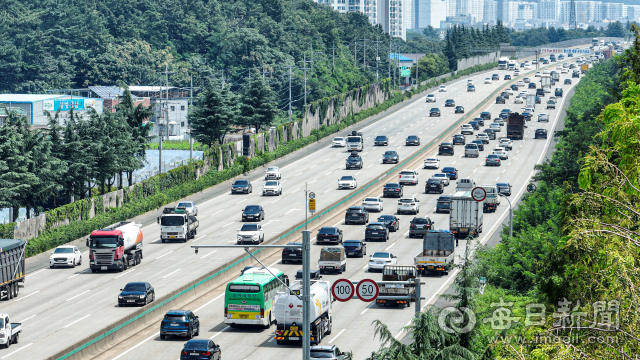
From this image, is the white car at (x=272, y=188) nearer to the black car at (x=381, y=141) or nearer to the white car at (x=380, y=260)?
the white car at (x=380, y=260)

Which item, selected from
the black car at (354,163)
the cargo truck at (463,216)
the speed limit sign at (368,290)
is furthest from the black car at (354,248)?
the black car at (354,163)

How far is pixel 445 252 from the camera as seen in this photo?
208 feet

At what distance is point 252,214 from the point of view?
8156 cm

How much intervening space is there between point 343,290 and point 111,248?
26490 millimetres

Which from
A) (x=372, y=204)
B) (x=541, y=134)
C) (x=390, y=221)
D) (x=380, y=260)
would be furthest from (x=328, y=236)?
(x=541, y=134)

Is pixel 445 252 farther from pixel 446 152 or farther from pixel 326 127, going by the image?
pixel 326 127

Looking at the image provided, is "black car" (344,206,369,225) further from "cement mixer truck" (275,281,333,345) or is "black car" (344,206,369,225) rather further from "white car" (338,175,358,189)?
"cement mixer truck" (275,281,333,345)

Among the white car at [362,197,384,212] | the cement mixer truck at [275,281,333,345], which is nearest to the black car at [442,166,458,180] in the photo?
the white car at [362,197,384,212]

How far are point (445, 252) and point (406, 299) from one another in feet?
28.0

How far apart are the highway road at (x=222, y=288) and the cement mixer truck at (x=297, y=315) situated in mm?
668

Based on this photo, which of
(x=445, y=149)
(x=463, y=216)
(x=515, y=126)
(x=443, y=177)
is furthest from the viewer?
(x=515, y=126)

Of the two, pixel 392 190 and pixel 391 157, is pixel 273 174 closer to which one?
pixel 392 190

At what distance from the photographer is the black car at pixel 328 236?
240ft

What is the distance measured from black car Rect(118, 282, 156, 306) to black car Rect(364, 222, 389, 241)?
23651 mm
